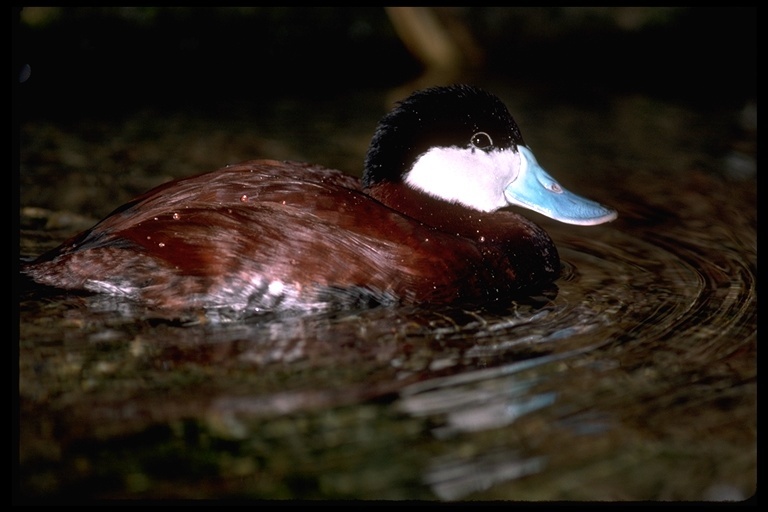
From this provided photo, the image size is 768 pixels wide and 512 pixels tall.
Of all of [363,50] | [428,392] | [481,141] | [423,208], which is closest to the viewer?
[428,392]

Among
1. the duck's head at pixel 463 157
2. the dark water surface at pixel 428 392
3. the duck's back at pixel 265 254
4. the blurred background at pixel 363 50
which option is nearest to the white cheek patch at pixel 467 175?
the duck's head at pixel 463 157

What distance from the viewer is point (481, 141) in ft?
13.3

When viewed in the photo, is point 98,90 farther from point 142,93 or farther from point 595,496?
point 595,496

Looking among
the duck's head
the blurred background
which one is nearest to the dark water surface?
the duck's head

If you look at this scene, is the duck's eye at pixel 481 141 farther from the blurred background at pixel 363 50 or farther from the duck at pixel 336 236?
the blurred background at pixel 363 50

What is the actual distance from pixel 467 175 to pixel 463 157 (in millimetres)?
81

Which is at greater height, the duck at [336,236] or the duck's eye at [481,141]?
the duck's eye at [481,141]

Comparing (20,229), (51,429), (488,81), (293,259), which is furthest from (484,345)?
(488,81)

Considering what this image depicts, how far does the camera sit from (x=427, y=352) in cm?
323

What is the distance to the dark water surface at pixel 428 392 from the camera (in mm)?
2520

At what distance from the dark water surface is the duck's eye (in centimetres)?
64

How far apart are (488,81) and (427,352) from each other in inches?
237

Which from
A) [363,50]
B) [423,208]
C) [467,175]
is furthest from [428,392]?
[363,50]

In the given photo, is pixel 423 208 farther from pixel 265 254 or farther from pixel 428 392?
pixel 428 392
